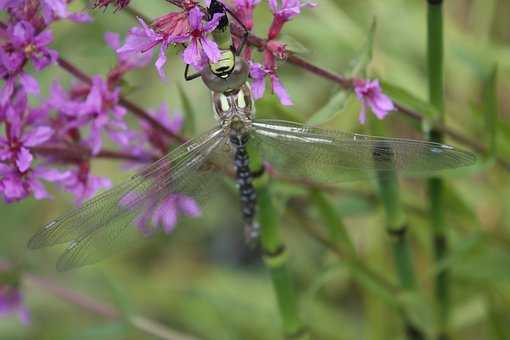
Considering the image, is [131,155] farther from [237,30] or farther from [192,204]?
[237,30]

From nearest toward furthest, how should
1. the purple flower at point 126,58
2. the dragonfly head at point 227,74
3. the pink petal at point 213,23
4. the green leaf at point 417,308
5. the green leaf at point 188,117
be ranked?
the pink petal at point 213,23, the dragonfly head at point 227,74, the purple flower at point 126,58, the green leaf at point 188,117, the green leaf at point 417,308

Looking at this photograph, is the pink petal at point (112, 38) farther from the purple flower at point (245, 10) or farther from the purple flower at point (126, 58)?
the purple flower at point (245, 10)

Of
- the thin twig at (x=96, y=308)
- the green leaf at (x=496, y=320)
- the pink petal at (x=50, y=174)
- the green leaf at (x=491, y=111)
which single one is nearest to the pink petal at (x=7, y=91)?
the pink petal at (x=50, y=174)

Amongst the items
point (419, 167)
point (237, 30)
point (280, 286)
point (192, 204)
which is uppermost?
point (237, 30)

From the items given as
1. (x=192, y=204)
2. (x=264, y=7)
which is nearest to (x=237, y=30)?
(x=192, y=204)

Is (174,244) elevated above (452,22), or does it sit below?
below
